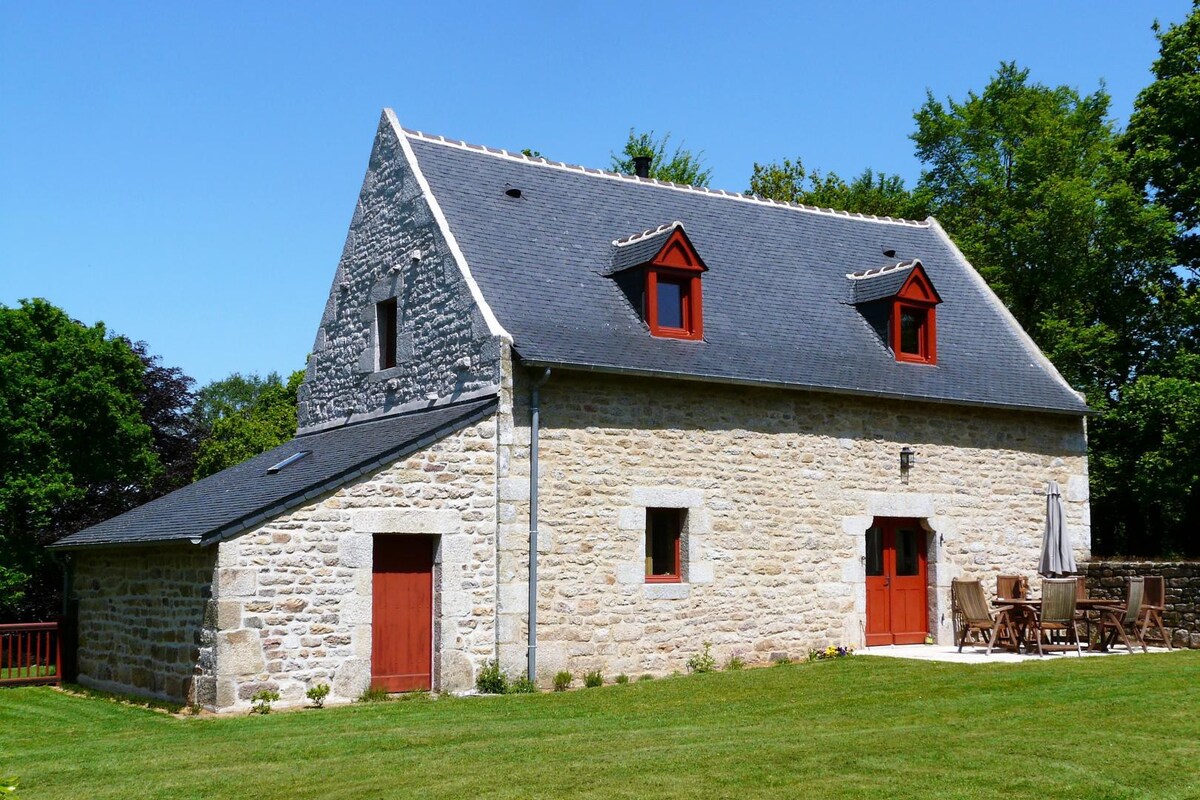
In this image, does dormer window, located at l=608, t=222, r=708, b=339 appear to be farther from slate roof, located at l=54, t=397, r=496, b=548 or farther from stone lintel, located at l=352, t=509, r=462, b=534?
stone lintel, located at l=352, t=509, r=462, b=534

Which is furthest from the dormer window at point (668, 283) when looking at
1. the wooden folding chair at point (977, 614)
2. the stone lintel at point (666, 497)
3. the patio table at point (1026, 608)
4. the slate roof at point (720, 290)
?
the patio table at point (1026, 608)

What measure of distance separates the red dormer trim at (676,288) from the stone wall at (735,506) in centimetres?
102

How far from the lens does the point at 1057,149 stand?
29.0 m

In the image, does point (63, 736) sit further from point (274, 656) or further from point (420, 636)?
point (420, 636)

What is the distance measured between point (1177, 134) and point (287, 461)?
67.7 feet

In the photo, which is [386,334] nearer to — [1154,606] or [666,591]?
[666,591]

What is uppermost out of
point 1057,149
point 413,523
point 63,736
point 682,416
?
point 1057,149

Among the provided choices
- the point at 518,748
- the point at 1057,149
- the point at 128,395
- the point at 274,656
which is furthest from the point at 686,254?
the point at 1057,149

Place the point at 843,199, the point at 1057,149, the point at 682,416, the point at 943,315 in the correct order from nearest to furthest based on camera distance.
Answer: the point at 682,416, the point at 943,315, the point at 1057,149, the point at 843,199

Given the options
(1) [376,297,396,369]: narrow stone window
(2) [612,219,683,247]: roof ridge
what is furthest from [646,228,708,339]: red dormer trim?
(1) [376,297,396,369]: narrow stone window

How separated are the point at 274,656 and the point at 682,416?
5914 millimetres

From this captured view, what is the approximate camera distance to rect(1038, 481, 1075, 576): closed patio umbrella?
16656 millimetres

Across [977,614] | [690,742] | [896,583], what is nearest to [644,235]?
[896,583]

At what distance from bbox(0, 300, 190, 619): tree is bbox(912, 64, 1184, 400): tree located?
19.1 meters
